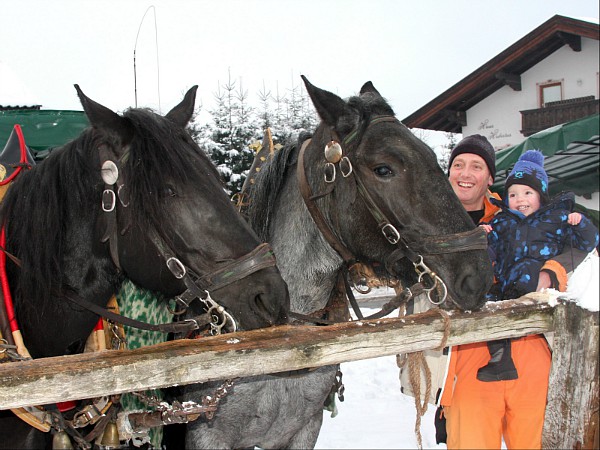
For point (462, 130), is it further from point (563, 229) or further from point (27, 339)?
point (27, 339)

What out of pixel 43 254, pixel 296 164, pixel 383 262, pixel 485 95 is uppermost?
pixel 485 95

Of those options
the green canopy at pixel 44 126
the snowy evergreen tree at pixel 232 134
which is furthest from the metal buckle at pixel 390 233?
the snowy evergreen tree at pixel 232 134

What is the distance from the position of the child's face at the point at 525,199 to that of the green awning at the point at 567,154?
13.7ft

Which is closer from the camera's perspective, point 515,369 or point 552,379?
→ point 552,379

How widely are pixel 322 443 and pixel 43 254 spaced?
339 centimetres

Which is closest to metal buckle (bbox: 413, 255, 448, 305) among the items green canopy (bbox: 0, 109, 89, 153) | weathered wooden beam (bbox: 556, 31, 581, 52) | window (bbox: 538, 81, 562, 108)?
green canopy (bbox: 0, 109, 89, 153)

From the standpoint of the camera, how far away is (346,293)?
282 cm

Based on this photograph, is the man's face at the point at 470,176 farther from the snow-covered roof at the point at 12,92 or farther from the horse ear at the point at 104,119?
the snow-covered roof at the point at 12,92

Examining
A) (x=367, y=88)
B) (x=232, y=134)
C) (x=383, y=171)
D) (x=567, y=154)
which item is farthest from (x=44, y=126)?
(x=232, y=134)

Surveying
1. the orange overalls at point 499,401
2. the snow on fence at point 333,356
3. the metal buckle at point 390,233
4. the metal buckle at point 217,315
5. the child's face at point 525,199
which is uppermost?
the child's face at point 525,199

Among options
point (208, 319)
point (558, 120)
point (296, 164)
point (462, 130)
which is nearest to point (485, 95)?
point (462, 130)

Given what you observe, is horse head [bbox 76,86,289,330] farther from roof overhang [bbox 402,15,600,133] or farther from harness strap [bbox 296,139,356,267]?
roof overhang [bbox 402,15,600,133]

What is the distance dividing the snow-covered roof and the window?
12.1 m

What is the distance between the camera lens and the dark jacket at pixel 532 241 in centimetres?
265
